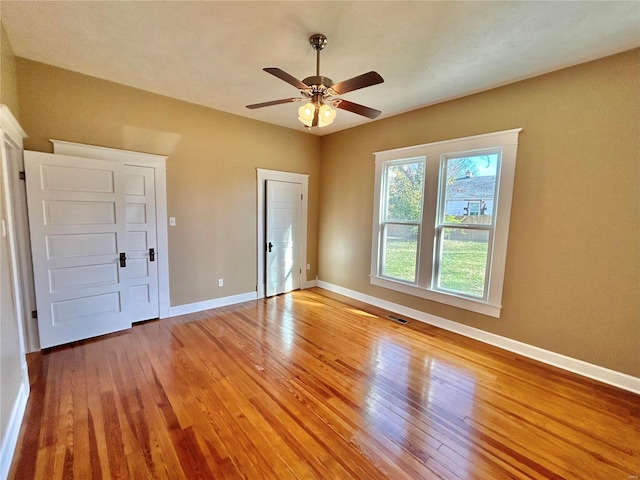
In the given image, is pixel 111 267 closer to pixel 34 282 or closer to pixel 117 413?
pixel 34 282

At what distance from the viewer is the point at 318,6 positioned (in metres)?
1.94

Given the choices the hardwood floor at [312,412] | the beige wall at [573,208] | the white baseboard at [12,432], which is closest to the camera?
the white baseboard at [12,432]

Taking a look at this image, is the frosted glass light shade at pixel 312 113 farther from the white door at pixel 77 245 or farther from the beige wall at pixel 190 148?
the white door at pixel 77 245

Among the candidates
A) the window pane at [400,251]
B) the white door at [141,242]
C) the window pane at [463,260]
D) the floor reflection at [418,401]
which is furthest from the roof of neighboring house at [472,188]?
the white door at [141,242]

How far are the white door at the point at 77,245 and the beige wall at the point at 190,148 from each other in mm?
391

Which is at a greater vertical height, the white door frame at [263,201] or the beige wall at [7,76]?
the beige wall at [7,76]

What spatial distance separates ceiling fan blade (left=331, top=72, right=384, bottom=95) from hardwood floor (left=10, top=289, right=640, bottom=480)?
242 centimetres

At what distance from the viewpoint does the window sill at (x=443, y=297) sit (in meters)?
3.23

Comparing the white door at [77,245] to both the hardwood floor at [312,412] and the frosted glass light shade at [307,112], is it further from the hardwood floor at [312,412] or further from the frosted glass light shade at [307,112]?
the frosted glass light shade at [307,112]

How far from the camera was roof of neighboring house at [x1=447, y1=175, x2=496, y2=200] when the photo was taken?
319 centimetres

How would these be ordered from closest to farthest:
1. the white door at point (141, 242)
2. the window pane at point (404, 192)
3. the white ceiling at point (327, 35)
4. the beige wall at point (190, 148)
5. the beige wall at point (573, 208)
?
the white ceiling at point (327, 35) < the beige wall at point (573, 208) < the beige wall at point (190, 148) < the white door at point (141, 242) < the window pane at point (404, 192)

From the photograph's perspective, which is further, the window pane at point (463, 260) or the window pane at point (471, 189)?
the window pane at point (463, 260)

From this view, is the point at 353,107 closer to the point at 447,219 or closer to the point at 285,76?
the point at 285,76

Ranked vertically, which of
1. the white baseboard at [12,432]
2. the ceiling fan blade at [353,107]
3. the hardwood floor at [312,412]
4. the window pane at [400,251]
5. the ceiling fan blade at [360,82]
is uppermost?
the ceiling fan blade at [360,82]
